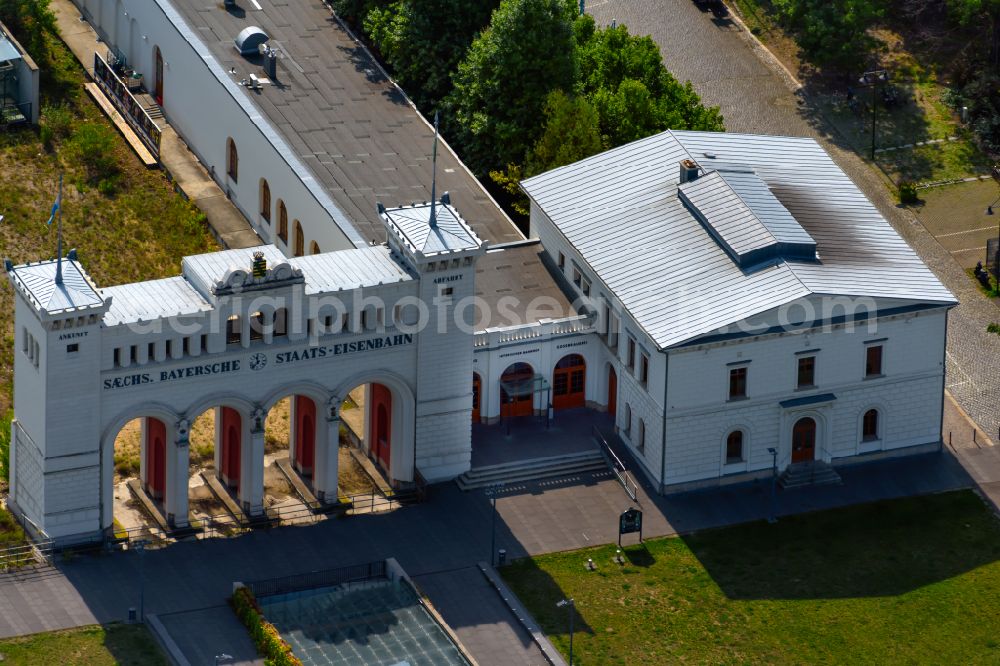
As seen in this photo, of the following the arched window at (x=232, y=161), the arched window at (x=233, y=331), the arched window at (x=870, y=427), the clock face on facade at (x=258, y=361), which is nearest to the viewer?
the arched window at (x=233, y=331)

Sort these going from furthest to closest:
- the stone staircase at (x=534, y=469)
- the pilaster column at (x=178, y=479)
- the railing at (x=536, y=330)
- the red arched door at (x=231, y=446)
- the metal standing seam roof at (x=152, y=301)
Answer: the railing at (x=536, y=330)
the stone staircase at (x=534, y=469)
the red arched door at (x=231, y=446)
the pilaster column at (x=178, y=479)
the metal standing seam roof at (x=152, y=301)

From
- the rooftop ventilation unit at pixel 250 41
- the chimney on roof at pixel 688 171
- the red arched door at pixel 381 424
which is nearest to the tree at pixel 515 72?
the rooftop ventilation unit at pixel 250 41

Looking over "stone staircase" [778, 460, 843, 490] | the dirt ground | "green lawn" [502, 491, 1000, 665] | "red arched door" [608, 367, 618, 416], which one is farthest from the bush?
the dirt ground

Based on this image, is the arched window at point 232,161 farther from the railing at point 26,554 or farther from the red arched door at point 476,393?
the railing at point 26,554

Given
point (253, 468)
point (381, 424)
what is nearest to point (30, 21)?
point (381, 424)

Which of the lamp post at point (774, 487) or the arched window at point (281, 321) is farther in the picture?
the lamp post at point (774, 487)

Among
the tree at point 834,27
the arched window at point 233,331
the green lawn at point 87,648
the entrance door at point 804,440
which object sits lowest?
the green lawn at point 87,648
